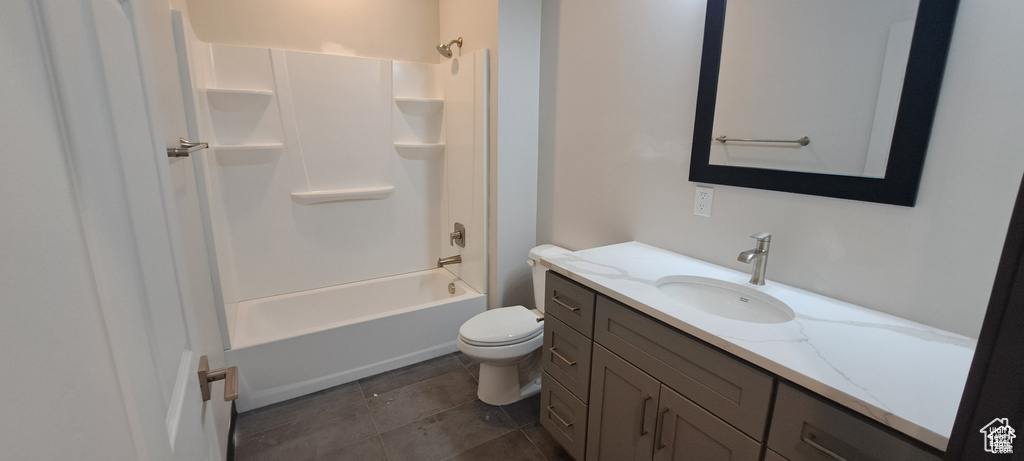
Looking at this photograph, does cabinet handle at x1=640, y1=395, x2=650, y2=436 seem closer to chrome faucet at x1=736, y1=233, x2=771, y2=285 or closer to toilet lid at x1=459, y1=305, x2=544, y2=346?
chrome faucet at x1=736, y1=233, x2=771, y2=285

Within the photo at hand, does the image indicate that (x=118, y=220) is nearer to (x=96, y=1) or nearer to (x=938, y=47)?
(x=96, y=1)

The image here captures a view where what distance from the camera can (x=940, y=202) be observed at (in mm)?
1048

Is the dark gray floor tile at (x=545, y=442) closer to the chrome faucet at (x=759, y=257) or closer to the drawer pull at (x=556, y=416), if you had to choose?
the drawer pull at (x=556, y=416)

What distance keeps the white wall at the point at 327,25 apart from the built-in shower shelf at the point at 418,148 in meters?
0.59

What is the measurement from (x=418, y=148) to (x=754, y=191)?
2124 millimetres

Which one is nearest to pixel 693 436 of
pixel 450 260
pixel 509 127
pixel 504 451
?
pixel 504 451

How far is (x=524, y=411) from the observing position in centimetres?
211

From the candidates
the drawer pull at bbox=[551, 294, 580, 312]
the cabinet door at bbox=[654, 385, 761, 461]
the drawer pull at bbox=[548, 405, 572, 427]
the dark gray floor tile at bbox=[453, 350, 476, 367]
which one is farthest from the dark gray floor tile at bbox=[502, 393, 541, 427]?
the cabinet door at bbox=[654, 385, 761, 461]

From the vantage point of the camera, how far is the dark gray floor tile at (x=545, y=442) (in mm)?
1806

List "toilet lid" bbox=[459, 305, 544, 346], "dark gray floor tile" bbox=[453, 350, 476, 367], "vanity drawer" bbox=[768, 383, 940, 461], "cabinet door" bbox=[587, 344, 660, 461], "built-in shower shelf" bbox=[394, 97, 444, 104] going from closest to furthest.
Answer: "vanity drawer" bbox=[768, 383, 940, 461]
"cabinet door" bbox=[587, 344, 660, 461]
"toilet lid" bbox=[459, 305, 544, 346]
"dark gray floor tile" bbox=[453, 350, 476, 367]
"built-in shower shelf" bbox=[394, 97, 444, 104]

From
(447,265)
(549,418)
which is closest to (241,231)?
(447,265)

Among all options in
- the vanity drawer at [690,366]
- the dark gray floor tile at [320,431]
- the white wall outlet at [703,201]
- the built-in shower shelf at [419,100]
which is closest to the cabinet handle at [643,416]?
the vanity drawer at [690,366]

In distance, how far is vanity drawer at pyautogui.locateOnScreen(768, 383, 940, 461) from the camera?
77cm

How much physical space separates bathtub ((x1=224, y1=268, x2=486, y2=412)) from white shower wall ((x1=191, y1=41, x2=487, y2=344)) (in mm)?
115
